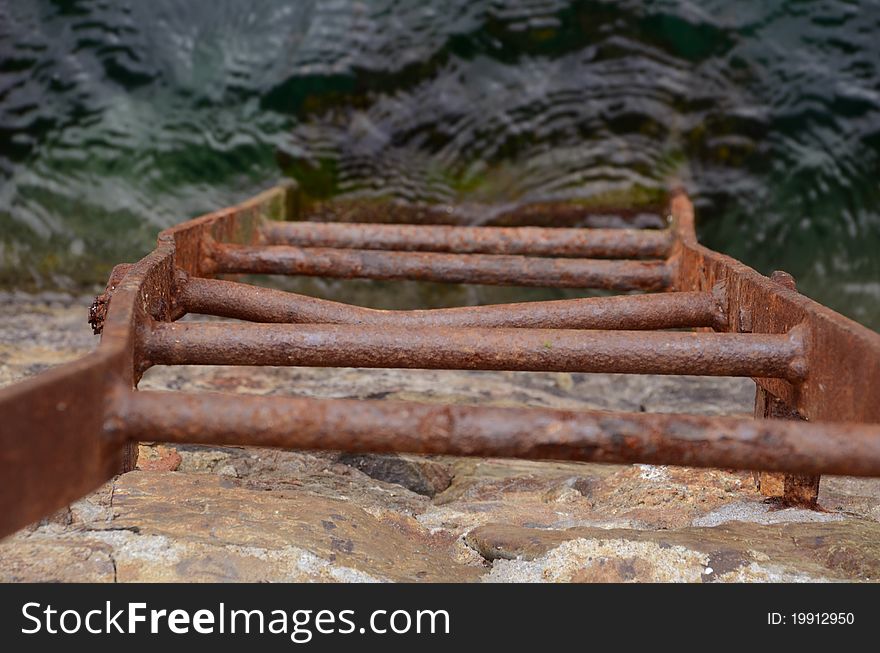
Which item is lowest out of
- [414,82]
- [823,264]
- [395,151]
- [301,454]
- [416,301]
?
[301,454]

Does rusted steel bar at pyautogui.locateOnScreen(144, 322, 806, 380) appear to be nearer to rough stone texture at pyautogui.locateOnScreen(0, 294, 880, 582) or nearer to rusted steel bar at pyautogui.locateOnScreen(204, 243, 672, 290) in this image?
rough stone texture at pyautogui.locateOnScreen(0, 294, 880, 582)

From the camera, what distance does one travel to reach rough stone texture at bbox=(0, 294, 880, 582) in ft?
4.59

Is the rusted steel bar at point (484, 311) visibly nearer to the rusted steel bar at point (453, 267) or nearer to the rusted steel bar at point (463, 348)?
the rusted steel bar at point (463, 348)

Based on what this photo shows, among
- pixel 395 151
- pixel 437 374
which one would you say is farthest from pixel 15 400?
pixel 395 151

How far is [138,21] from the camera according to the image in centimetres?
350

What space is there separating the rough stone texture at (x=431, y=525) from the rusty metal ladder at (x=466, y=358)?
125mm

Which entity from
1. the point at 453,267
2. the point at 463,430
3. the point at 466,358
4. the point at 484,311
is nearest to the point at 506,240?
the point at 453,267

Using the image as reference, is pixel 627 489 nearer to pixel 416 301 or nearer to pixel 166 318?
pixel 166 318

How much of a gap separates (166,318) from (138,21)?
2082 mm

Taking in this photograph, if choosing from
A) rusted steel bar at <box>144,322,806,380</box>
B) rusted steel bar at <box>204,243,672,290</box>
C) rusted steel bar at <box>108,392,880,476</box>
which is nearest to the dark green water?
rusted steel bar at <box>204,243,672,290</box>

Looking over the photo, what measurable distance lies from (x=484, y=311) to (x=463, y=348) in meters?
0.36

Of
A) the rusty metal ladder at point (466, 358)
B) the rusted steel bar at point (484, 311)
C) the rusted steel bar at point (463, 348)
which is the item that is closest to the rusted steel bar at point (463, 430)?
the rusty metal ladder at point (466, 358)

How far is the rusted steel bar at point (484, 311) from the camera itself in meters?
1.96
